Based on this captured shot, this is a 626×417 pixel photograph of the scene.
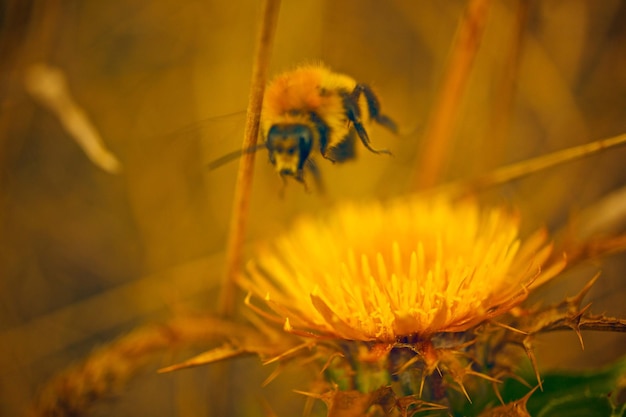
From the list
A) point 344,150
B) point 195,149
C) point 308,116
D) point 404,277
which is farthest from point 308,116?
point 195,149

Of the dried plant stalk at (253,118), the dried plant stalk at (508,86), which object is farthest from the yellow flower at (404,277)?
the dried plant stalk at (508,86)

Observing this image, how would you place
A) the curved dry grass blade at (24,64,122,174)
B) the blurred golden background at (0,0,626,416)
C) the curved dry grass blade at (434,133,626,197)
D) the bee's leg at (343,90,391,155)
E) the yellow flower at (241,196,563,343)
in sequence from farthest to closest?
the blurred golden background at (0,0,626,416), the curved dry grass blade at (24,64,122,174), the curved dry grass blade at (434,133,626,197), the bee's leg at (343,90,391,155), the yellow flower at (241,196,563,343)

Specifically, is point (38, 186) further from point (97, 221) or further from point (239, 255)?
point (239, 255)

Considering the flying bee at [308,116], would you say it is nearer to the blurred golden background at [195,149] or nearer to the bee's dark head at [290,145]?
the bee's dark head at [290,145]

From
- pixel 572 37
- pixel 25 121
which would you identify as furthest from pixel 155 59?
pixel 572 37

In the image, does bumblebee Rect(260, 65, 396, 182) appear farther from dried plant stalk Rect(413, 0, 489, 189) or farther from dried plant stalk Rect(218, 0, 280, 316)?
dried plant stalk Rect(413, 0, 489, 189)

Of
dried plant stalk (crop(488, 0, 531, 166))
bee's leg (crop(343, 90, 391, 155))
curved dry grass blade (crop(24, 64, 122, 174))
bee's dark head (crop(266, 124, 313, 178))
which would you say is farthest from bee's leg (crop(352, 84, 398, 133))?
curved dry grass blade (crop(24, 64, 122, 174))

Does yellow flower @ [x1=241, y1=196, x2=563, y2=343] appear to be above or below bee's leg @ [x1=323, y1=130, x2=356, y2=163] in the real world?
below

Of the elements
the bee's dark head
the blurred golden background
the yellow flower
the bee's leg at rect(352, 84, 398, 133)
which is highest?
the blurred golden background
